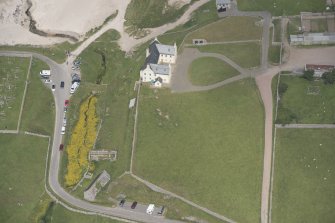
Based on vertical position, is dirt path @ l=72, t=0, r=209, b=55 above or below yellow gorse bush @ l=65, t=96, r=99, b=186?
above

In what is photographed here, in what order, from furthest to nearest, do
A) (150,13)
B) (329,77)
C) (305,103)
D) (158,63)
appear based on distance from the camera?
1. (150,13)
2. (158,63)
3. (329,77)
4. (305,103)

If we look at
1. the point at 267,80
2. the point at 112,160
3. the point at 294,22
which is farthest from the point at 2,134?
the point at 294,22

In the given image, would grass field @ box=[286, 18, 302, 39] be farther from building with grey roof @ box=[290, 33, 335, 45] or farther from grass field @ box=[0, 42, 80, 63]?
grass field @ box=[0, 42, 80, 63]

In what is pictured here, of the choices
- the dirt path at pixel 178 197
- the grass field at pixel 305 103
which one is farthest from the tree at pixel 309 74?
the dirt path at pixel 178 197

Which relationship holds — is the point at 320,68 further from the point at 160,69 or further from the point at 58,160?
the point at 58,160

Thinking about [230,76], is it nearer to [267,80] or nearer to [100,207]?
[267,80]

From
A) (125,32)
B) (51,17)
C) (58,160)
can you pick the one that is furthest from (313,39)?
(51,17)

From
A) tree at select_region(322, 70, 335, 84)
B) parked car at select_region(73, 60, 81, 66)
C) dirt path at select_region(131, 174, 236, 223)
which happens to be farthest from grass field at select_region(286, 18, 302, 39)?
parked car at select_region(73, 60, 81, 66)

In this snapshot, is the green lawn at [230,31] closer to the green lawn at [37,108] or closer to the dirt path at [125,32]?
the dirt path at [125,32]
